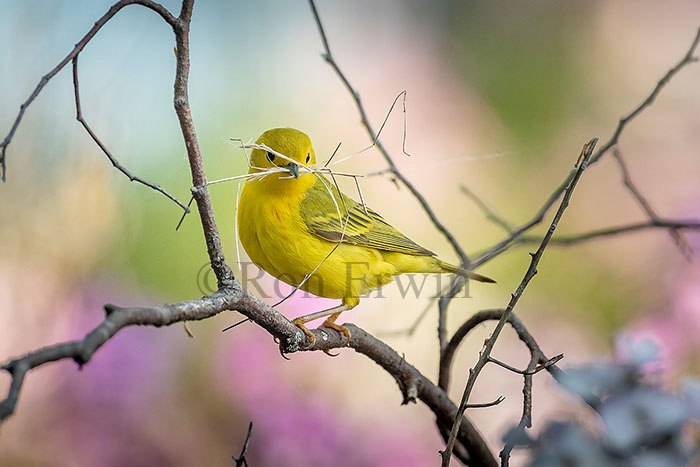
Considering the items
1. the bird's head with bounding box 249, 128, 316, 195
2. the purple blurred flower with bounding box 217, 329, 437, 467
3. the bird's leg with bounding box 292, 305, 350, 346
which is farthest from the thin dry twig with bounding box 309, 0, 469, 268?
the purple blurred flower with bounding box 217, 329, 437, 467

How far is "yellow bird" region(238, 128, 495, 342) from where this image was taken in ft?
3.84

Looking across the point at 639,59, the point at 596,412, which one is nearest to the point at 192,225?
the point at 596,412

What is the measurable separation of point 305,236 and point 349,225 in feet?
0.48

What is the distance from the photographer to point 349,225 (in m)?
1.37

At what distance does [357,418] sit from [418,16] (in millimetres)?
1364

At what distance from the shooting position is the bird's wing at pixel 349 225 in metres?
1.27

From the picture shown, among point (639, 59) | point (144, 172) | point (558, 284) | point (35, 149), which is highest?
point (639, 59)

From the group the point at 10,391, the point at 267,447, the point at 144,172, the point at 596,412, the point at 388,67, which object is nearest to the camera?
the point at 10,391

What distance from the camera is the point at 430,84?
219 centimetres

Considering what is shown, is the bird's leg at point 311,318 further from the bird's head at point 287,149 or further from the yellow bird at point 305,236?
the bird's head at point 287,149

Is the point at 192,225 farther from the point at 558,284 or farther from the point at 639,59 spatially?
the point at 639,59

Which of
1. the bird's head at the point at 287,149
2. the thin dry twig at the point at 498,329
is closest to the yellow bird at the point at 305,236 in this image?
the bird's head at the point at 287,149

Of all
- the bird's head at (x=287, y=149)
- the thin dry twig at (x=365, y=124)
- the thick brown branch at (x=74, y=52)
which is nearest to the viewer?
the thick brown branch at (x=74, y=52)

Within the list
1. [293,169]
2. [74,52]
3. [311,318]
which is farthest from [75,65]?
[311,318]
